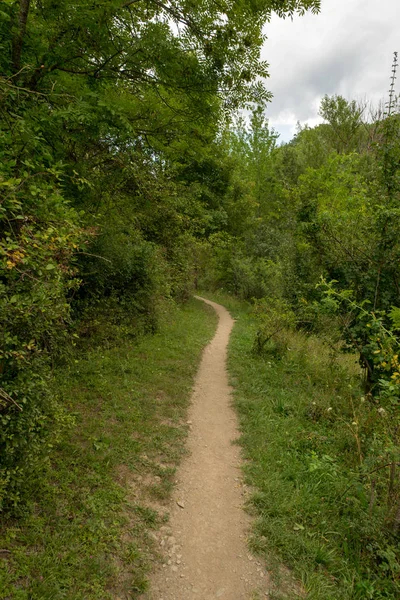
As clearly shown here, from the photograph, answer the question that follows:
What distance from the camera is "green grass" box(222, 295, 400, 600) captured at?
116 inches

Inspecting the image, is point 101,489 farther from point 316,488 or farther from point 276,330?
point 276,330

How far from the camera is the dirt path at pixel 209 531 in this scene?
9.17 ft

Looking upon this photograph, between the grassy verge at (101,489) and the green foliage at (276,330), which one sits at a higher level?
the green foliage at (276,330)

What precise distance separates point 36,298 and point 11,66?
3.10 m

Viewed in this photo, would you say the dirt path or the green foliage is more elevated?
the green foliage

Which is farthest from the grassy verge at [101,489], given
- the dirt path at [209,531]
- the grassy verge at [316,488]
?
the grassy verge at [316,488]

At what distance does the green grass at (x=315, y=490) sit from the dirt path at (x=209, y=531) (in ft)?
0.65

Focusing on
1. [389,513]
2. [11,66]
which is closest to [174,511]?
[389,513]

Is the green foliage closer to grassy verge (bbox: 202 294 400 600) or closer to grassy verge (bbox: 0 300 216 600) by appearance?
grassy verge (bbox: 202 294 400 600)

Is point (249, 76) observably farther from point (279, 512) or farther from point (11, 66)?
point (279, 512)

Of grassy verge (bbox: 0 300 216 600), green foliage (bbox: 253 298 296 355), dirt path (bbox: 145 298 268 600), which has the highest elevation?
green foliage (bbox: 253 298 296 355)

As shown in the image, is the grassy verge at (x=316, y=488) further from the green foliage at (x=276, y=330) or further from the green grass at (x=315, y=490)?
the green foliage at (x=276, y=330)

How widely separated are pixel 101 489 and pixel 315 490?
8.63ft

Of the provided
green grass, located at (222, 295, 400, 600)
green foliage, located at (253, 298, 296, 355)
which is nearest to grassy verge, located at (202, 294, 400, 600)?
green grass, located at (222, 295, 400, 600)
